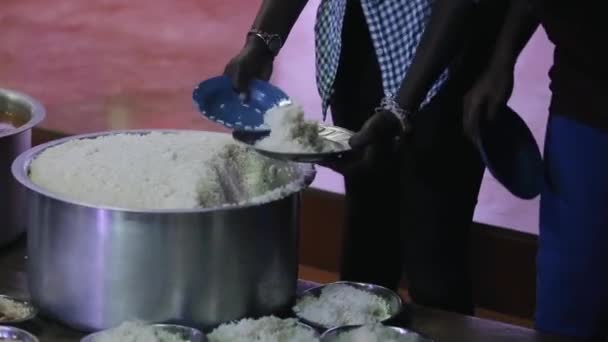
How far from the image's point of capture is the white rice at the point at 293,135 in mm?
1024

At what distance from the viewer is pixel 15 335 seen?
37.0 inches

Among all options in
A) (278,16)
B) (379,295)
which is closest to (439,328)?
(379,295)

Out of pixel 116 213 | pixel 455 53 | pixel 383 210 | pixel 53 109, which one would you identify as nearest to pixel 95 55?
pixel 53 109

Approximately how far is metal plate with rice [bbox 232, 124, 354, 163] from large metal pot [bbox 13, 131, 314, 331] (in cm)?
5

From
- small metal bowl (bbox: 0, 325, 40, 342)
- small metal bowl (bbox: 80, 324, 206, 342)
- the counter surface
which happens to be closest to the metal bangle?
the counter surface

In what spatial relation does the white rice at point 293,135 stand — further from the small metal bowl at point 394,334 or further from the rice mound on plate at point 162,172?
the small metal bowl at point 394,334

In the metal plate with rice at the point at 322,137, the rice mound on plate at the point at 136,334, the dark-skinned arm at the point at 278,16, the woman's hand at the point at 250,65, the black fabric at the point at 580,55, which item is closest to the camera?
the rice mound on plate at the point at 136,334

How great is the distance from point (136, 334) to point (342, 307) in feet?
0.79

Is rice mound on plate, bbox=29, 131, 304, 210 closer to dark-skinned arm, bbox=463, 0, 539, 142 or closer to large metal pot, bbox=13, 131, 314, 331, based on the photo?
large metal pot, bbox=13, 131, 314, 331

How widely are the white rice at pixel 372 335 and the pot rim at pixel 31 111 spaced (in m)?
0.48

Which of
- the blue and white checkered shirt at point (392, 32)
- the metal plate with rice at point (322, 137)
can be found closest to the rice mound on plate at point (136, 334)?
the metal plate with rice at point (322, 137)

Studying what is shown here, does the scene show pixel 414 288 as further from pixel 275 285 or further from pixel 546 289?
pixel 275 285

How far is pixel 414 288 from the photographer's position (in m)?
1.46

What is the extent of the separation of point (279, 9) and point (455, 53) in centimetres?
30
